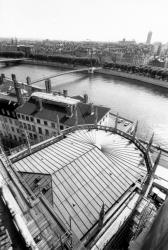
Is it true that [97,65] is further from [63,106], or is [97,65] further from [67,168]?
[67,168]

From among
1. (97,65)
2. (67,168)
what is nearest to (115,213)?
(67,168)

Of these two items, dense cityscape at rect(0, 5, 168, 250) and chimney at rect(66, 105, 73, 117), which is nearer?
dense cityscape at rect(0, 5, 168, 250)

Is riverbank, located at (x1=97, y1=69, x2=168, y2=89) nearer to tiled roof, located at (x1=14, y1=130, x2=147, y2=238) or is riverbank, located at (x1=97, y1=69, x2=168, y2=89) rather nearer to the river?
the river

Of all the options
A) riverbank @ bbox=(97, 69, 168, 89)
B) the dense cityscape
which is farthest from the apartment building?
riverbank @ bbox=(97, 69, 168, 89)

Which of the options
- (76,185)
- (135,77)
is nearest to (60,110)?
(76,185)

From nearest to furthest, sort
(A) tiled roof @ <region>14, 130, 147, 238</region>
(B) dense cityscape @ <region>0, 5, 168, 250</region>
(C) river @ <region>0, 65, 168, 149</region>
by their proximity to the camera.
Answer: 1. (B) dense cityscape @ <region>0, 5, 168, 250</region>
2. (A) tiled roof @ <region>14, 130, 147, 238</region>
3. (C) river @ <region>0, 65, 168, 149</region>

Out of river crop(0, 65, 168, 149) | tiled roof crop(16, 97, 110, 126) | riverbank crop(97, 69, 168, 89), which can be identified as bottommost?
river crop(0, 65, 168, 149)

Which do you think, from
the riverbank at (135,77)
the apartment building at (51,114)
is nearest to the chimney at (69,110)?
the apartment building at (51,114)
